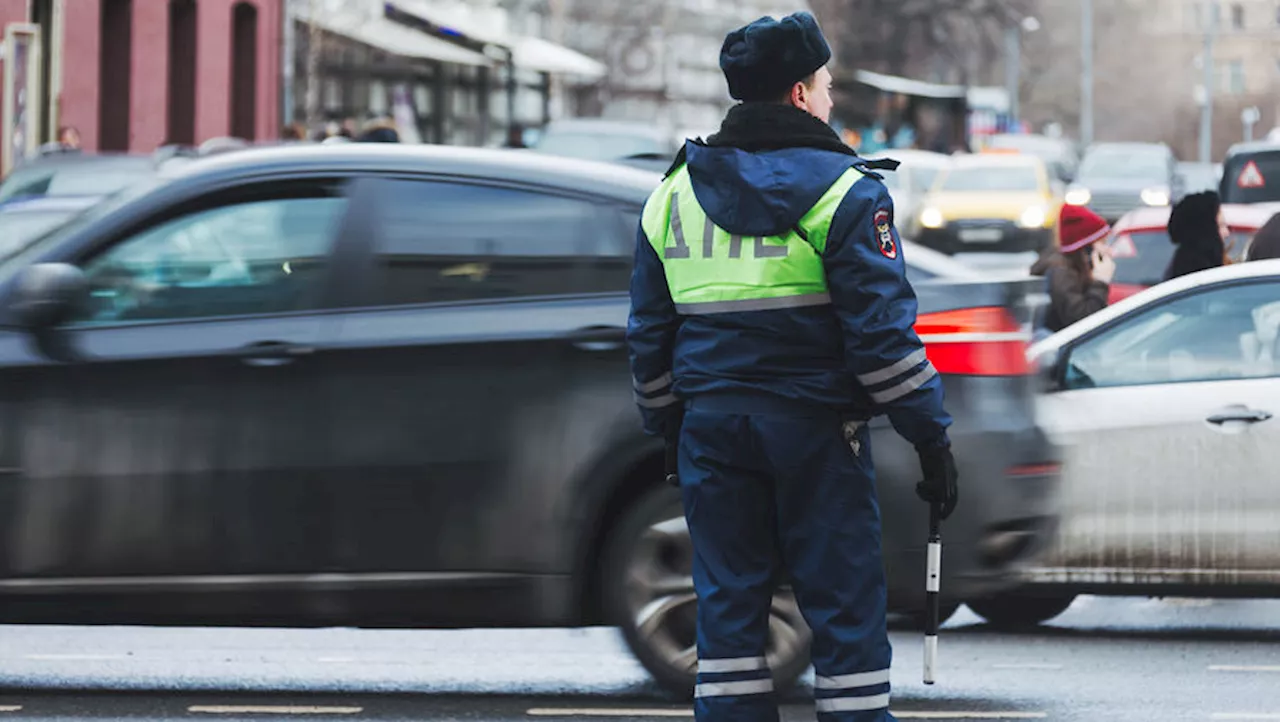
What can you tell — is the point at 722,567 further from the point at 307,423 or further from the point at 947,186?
the point at 947,186

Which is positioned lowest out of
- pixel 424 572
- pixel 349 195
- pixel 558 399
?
pixel 424 572

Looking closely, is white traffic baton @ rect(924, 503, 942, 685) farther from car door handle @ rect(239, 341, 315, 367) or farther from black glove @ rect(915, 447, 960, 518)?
car door handle @ rect(239, 341, 315, 367)

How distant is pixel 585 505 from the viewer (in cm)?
718

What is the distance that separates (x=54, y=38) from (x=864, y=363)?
3091 cm

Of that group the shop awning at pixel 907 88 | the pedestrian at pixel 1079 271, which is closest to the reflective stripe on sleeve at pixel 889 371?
the pedestrian at pixel 1079 271

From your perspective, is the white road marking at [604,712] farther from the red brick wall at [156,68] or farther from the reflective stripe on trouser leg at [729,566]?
the red brick wall at [156,68]

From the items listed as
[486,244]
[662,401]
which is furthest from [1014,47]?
[662,401]

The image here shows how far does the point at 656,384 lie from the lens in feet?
17.6

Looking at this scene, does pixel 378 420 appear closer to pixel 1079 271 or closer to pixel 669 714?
pixel 669 714

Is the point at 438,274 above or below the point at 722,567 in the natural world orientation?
above

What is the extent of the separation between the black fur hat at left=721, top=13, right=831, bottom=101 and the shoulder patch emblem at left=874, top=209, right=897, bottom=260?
1.07 feet

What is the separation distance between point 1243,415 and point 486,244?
9.42 ft

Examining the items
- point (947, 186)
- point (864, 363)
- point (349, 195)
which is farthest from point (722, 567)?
point (947, 186)

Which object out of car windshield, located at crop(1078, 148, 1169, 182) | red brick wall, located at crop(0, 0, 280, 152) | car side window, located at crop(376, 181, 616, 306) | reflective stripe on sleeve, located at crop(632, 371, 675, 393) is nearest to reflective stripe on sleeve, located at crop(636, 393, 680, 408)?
reflective stripe on sleeve, located at crop(632, 371, 675, 393)
